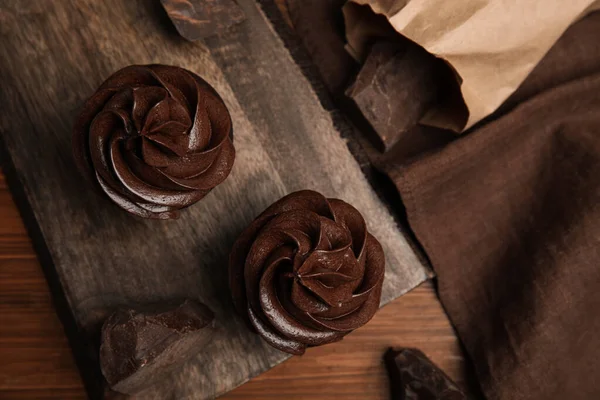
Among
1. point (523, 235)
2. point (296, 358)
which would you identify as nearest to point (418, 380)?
point (296, 358)

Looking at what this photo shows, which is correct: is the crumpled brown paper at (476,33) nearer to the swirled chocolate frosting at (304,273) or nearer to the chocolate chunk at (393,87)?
the chocolate chunk at (393,87)

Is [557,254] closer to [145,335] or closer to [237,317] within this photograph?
[237,317]

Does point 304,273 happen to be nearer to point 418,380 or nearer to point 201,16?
point 418,380

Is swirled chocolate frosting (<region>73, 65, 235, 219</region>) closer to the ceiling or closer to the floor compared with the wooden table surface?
closer to the ceiling

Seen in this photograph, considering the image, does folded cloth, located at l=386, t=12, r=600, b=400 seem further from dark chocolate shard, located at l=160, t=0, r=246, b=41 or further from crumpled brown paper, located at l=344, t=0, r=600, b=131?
dark chocolate shard, located at l=160, t=0, r=246, b=41

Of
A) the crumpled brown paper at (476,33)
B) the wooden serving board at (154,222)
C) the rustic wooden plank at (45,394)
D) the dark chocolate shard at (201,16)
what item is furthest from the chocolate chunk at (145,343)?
the crumpled brown paper at (476,33)

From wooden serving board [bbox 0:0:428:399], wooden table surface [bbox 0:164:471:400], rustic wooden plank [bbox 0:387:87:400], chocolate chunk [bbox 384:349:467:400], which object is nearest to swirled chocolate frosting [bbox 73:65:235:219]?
wooden serving board [bbox 0:0:428:399]
